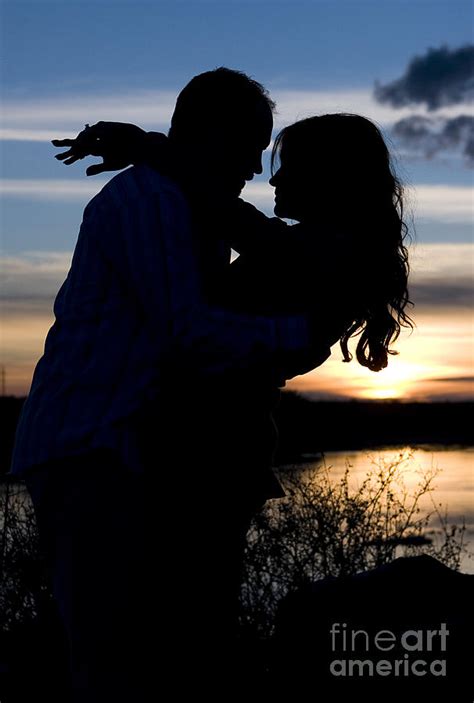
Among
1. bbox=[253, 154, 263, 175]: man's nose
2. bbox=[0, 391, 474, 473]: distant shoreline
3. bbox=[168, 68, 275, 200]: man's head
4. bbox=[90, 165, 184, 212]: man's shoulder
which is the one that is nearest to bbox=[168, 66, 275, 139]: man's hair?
bbox=[168, 68, 275, 200]: man's head

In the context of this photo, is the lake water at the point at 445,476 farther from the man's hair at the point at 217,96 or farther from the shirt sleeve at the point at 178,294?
the shirt sleeve at the point at 178,294

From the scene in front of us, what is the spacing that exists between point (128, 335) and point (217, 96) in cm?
67

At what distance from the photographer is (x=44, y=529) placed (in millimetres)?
2232

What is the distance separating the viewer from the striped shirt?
212cm

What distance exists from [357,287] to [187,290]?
55 cm

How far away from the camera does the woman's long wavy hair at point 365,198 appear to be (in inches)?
104

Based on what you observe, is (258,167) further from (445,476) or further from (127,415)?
(445,476)

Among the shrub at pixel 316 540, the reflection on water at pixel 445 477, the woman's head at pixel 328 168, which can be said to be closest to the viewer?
the woman's head at pixel 328 168

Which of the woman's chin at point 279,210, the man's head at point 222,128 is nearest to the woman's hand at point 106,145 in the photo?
the man's head at point 222,128

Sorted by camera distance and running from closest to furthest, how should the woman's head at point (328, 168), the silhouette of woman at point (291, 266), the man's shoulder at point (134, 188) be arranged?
the man's shoulder at point (134, 188), the silhouette of woman at point (291, 266), the woman's head at point (328, 168)

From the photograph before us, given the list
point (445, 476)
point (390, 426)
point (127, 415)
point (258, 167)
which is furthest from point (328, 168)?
point (390, 426)

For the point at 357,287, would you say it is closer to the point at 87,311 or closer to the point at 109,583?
the point at 87,311

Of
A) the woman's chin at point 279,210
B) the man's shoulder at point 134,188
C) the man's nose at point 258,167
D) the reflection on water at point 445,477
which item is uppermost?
the man's nose at point 258,167

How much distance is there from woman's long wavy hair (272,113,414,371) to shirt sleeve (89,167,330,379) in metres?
0.44
